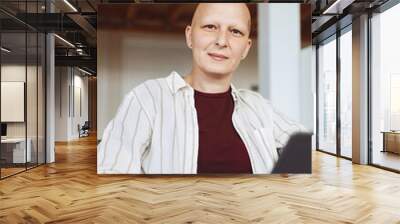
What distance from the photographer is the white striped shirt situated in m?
6.36

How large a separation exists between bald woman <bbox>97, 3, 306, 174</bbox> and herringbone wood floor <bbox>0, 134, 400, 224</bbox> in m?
0.28

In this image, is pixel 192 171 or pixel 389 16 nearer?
pixel 192 171

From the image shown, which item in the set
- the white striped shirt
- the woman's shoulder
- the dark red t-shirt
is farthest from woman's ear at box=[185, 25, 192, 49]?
the woman's shoulder

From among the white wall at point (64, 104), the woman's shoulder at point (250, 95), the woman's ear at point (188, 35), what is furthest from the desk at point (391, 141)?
the white wall at point (64, 104)

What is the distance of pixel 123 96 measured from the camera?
6457mm

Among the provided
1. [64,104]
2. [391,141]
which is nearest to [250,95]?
[391,141]

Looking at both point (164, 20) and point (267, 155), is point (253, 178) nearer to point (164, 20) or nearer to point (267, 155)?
point (267, 155)

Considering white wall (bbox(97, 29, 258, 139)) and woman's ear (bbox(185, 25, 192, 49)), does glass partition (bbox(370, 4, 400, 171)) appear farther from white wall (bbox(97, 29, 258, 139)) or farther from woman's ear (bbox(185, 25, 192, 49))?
woman's ear (bbox(185, 25, 192, 49))

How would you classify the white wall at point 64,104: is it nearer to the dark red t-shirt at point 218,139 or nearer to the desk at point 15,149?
the desk at point 15,149

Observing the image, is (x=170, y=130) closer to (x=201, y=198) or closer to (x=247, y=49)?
(x=201, y=198)

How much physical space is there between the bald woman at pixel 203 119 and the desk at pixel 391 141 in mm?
2351

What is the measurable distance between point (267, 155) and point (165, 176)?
1.70 meters

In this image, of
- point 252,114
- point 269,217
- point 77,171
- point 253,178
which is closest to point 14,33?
point 77,171

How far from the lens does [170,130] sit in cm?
635
